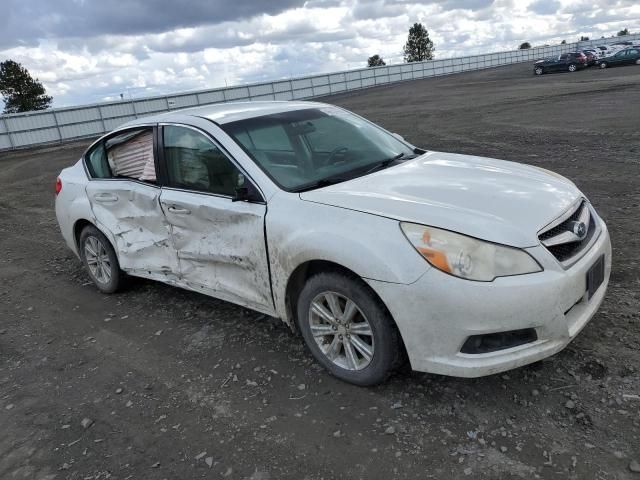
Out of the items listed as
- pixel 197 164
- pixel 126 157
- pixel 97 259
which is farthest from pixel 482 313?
pixel 97 259

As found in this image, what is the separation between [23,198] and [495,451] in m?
11.6

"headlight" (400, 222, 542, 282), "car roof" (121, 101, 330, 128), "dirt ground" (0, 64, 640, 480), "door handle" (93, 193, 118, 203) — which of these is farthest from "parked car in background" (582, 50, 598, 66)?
"headlight" (400, 222, 542, 282)

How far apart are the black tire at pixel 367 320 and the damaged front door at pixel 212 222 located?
1.40ft

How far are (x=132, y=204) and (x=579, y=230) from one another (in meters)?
3.49

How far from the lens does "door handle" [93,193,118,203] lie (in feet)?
15.6

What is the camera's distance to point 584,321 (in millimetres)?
2930

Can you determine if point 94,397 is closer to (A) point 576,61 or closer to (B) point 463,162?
(B) point 463,162

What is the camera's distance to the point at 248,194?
3.54 m

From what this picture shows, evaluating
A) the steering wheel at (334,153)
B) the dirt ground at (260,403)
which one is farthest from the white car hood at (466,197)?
the dirt ground at (260,403)

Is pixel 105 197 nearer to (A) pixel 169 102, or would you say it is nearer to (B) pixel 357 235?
(B) pixel 357 235

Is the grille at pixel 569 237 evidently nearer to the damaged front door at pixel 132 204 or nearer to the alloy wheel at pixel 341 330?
the alloy wheel at pixel 341 330

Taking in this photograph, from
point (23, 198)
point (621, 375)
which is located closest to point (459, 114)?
point (23, 198)

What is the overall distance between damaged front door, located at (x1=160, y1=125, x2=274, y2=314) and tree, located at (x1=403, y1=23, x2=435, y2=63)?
91.2 meters

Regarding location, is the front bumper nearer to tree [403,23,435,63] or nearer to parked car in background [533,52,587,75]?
parked car in background [533,52,587,75]
